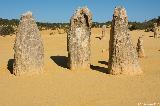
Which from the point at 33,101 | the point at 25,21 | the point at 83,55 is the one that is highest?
the point at 25,21

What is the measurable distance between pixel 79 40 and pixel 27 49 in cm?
225

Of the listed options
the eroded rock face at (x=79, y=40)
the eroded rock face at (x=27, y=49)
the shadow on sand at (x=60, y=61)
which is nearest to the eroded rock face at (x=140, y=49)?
the shadow on sand at (x=60, y=61)

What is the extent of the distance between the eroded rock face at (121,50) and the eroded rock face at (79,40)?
149 centimetres

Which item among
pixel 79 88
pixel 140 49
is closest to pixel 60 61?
pixel 140 49

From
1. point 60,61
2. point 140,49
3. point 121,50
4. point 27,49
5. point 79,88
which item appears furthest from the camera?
point 140,49

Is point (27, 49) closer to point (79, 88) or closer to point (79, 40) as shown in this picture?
point (79, 40)

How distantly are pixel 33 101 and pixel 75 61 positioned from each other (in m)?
4.92

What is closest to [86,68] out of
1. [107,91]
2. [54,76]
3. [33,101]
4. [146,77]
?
[54,76]

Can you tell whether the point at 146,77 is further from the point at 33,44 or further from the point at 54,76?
the point at 33,44

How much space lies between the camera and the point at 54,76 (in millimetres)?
14711

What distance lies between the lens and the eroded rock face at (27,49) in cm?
1488

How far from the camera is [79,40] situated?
1586 cm

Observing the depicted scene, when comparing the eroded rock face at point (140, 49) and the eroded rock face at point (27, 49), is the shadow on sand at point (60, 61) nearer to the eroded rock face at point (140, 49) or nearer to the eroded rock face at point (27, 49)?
the eroded rock face at point (27, 49)

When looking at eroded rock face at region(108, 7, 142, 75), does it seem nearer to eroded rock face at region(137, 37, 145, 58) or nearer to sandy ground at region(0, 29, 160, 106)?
sandy ground at region(0, 29, 160, 106)
